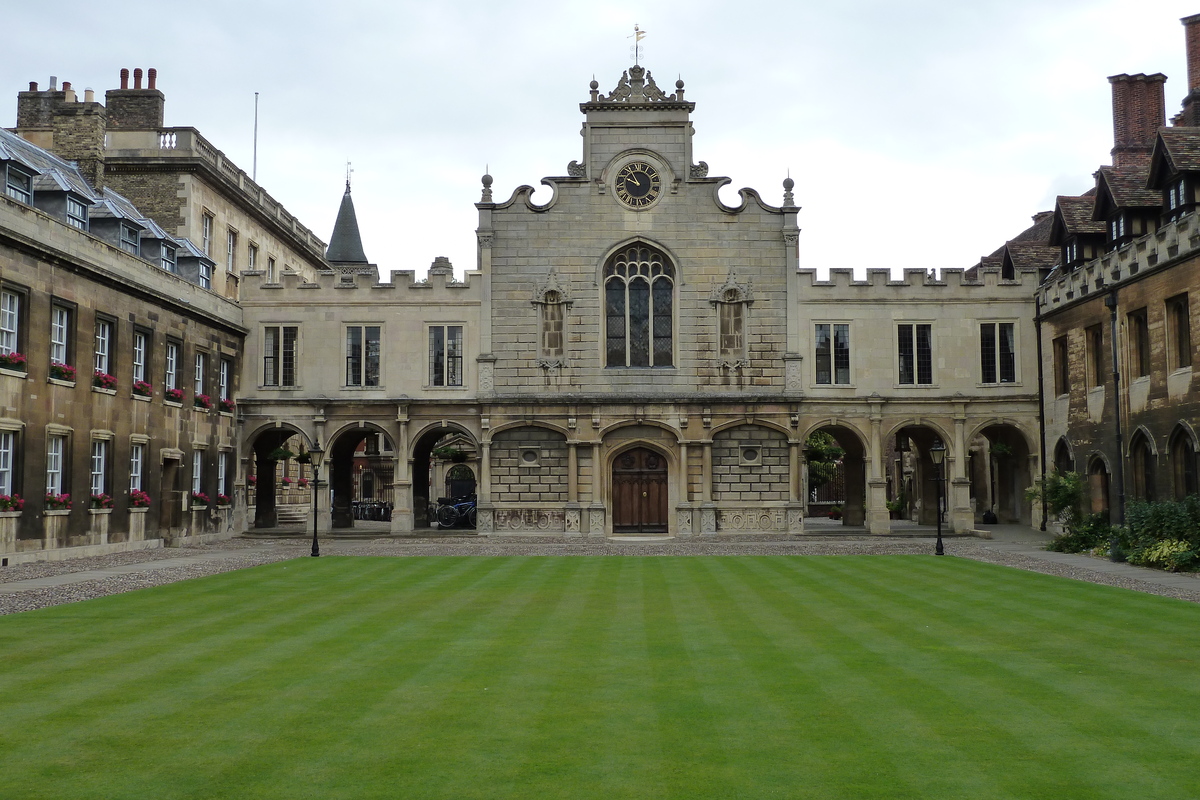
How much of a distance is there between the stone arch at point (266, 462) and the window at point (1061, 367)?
26653 mm

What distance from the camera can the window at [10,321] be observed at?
25.2 meters

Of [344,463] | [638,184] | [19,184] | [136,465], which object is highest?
[638,184]

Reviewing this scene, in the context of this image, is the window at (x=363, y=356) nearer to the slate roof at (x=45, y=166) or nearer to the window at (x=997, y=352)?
the slate roof at (x=45, y=166)

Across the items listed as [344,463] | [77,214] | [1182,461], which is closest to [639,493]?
[344,463]

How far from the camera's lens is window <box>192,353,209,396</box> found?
35.7 metres

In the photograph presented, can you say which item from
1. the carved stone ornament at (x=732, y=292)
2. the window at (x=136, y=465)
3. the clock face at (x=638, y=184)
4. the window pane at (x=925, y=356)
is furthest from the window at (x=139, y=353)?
the window pane at (x=925, y=356)

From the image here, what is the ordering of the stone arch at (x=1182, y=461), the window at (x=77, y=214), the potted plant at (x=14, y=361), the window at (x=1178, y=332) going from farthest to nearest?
1. the window at (x=77, y=214)
2. the window at (x=1178, y=332)
3. the stone arch at (x=1182, y=461)
4. the potted plant at (x=14, y=361)

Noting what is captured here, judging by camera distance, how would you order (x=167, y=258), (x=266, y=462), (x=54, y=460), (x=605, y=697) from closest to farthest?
1. (x=605, y=697)
2. (x=54, y=460)
3. (x=167, y=258)
4. (x=266, y=462)

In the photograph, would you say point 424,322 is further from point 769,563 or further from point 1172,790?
point 1172,790

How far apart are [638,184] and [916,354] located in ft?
39.0

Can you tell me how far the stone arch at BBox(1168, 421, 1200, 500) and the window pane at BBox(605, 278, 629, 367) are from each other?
713 inches

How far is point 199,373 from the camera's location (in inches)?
1421

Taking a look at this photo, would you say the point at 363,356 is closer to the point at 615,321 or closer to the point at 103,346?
the point at 615,321

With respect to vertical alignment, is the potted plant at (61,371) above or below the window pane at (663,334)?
below
